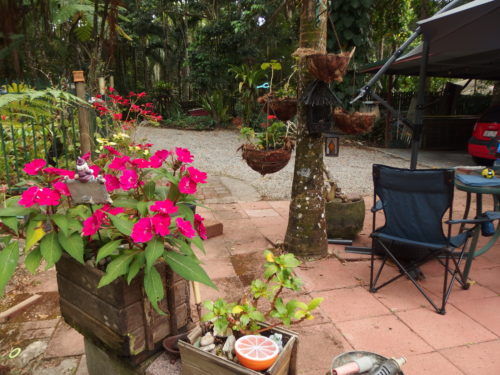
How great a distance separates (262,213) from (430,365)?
2.95m

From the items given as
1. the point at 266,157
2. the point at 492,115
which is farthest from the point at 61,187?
the point at 492,115

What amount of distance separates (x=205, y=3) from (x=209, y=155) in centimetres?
933

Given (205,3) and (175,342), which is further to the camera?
(205,3)

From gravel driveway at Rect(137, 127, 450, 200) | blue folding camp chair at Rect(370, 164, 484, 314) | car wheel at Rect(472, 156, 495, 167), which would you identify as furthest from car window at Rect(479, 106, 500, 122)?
blue folding camp chair at Rect(370, 164, 484, 314)

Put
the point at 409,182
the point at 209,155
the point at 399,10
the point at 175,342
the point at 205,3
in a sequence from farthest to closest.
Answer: the point at 205,3 < the point at 399,10 < the point at 209,155 < the point at 409,182 < the point at 175,342

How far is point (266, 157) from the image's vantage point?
308 centimetres

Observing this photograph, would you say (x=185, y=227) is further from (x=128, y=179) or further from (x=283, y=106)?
(x=283, y=106)

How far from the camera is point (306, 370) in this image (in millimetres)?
1981

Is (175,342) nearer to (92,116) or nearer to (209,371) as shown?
(209,371)

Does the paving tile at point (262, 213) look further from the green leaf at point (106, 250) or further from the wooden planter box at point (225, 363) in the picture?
the green leaf at point (106, 250)

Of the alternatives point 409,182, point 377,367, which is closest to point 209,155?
point 409,182

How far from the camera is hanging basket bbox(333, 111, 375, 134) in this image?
9.95 feet

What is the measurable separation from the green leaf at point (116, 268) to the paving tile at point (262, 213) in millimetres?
3270

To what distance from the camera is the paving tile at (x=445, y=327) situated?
224 centimetres
